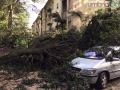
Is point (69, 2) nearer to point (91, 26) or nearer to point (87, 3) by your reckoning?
point (87, 3)

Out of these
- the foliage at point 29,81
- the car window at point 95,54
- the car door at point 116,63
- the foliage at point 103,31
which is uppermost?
the foliage at point 103,31

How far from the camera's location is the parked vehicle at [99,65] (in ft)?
24.4

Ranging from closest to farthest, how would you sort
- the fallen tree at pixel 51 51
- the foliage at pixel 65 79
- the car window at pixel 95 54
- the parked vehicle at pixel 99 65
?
the foliage at pixel 65 79
the parked vehicle at pixel 99 65
the car window at pixel 95 54
the fallen tree at pixel 51 51

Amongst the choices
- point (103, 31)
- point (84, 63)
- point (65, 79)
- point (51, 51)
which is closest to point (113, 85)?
point (84, 63)

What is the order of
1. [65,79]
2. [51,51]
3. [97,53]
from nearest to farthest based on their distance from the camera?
[65,79], [97,53], [51,51]

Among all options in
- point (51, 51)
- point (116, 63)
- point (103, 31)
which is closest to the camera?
point (116, 63)

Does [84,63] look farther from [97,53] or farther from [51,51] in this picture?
[51,51]

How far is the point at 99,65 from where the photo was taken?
25.1 feet

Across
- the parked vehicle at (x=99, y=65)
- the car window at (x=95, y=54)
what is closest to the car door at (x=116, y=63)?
the parked vehicle at (x=99, y=65)

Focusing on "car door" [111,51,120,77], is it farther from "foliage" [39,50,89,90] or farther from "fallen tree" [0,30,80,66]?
"fallen tree" [0,30,80,66]

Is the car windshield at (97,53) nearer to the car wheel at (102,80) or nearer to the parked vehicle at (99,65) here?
the parked vehicle at (99,65)

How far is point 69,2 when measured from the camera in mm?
21781

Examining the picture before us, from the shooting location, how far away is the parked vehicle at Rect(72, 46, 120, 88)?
7445 mm

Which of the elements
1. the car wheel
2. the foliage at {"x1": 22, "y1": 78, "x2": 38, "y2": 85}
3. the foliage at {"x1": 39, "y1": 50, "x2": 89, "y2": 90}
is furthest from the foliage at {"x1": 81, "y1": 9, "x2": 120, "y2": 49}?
the foliage at {"x1": 22, "y1": 78, "x2": 38, "y2": 85}
